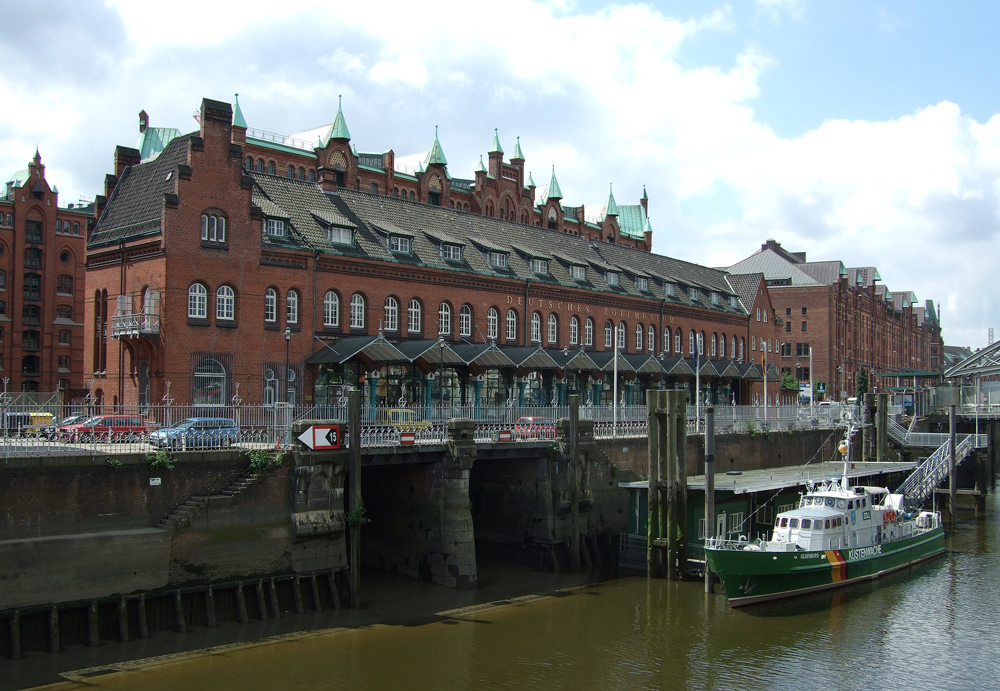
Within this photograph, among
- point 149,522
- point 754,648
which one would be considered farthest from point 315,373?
point 754,648

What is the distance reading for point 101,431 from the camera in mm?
28656

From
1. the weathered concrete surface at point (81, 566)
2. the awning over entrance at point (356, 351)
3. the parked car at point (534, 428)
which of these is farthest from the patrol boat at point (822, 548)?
the awning over entrance at point (356, 351)

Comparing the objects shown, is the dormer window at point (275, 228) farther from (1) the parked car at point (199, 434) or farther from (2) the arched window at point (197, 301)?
(1) the parked car at point (199, 434)

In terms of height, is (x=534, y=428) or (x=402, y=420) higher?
(x=402, y=420)

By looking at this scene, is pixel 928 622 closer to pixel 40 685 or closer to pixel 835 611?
pixel 835 611

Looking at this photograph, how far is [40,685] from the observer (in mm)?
22734

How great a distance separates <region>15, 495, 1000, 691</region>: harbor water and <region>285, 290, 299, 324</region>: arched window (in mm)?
16220

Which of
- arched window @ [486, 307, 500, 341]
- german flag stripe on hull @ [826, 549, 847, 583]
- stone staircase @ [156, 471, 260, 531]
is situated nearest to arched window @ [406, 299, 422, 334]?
arched window @ [486, 307, 500, 341]

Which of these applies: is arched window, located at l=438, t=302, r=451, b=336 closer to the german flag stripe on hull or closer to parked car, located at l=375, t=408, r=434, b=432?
parked car, located at l=375, t=408, r=434, b=432

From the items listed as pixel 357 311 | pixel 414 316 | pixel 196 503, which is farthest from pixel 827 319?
pixel 196 503

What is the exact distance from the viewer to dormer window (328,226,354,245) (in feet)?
159

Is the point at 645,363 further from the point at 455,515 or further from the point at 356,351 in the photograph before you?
the point at 455,515

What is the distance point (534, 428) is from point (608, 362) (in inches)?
852

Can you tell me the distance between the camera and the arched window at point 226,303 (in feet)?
140
